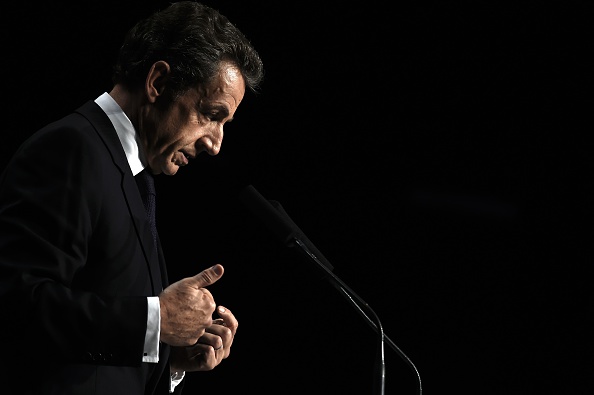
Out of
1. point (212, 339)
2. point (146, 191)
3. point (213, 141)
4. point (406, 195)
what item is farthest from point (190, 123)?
point (406, 195)

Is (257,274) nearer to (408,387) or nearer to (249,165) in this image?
(249,165)

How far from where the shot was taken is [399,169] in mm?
2988

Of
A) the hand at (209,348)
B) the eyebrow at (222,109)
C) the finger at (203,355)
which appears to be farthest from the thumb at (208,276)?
the eyebrow at (222,109)

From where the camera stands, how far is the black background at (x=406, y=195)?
2867mm

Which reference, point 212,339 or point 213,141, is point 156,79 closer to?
point 213,141

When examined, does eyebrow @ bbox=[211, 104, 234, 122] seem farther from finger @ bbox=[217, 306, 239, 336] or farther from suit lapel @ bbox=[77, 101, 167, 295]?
finger @ bbox=[217, 306, 239, 336]

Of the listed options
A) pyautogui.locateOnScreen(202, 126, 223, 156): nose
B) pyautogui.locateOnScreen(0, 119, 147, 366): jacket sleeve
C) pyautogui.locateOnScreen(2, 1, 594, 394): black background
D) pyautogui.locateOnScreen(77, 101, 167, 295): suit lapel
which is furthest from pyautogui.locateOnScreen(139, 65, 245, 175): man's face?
pyautogui.locateOnScreen(2, 1, 594, 394): black background

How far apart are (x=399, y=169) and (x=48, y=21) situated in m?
1.55

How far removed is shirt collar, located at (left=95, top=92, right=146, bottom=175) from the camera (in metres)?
1.56

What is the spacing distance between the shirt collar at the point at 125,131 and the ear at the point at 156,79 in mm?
90

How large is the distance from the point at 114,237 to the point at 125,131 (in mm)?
294

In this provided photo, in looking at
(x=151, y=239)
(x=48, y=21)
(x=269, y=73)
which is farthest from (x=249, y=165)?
(x=151, y=239)

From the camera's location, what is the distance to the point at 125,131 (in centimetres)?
156

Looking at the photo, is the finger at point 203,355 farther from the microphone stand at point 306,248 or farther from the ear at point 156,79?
the ear at point 156,79
